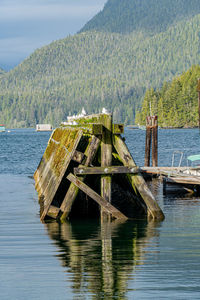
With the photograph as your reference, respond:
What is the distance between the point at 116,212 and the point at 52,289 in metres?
7.18

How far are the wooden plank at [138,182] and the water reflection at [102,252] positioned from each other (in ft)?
1.68

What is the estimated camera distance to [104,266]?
467 inches

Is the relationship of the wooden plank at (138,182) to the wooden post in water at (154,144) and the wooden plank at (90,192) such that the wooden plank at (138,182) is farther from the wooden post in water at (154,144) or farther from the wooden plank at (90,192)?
the wooden post in water at (154,144)

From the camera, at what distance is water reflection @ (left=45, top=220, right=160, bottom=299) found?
10.5m

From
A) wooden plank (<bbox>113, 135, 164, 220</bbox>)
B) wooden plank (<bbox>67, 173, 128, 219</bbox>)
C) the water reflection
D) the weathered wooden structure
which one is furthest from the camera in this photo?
the weathered wooden structure

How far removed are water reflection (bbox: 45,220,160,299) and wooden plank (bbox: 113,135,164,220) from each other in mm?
511

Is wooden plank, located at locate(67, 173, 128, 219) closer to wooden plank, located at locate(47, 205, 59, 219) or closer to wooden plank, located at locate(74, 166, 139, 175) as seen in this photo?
wooden plank, located at locate(74, 166, 139, 175)

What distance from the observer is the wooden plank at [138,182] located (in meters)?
16.8

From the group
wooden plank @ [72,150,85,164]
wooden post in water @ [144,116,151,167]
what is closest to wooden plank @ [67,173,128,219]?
wooden plank @ [72,150,85,164]

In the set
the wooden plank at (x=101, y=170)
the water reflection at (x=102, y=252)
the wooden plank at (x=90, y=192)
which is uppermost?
the wooden plank at (x=101, y=170)

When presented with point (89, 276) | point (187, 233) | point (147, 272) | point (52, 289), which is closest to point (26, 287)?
point (52, 289)

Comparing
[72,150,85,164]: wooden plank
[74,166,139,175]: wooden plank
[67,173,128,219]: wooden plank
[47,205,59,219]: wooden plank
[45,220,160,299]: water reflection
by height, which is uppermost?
[72,150,85,164]: wooden plank

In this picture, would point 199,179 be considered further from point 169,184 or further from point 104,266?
point 104,266

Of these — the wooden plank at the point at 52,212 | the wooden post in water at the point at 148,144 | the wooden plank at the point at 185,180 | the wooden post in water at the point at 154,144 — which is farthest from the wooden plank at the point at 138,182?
the wooden post in water at the point at 148,144
